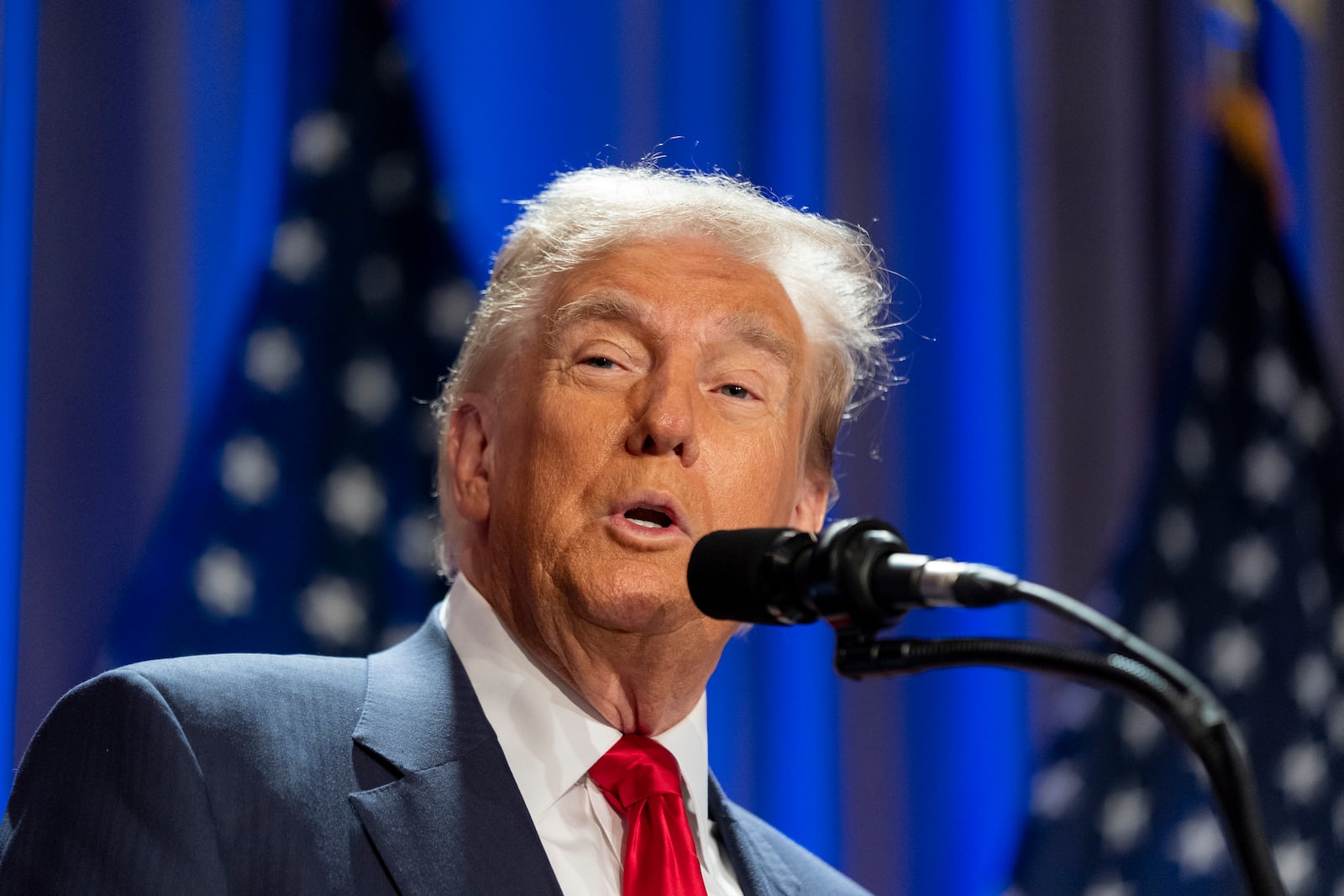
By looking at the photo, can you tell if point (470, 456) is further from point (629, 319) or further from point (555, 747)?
point (555, 747)

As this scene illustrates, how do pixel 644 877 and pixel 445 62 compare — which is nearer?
pixel 644 877

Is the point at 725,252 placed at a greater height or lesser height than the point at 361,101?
lesser

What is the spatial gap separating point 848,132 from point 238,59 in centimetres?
147

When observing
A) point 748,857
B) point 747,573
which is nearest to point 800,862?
point 748,857

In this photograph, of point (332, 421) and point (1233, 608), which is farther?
point (1233, 608)

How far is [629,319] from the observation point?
191cm

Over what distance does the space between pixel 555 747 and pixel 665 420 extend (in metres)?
0.44

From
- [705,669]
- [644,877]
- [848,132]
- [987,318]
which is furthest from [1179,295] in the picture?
[644,877]

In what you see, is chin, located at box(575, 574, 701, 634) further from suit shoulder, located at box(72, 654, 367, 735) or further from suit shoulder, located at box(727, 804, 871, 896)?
suit shoulder, located at box(727, 804, 871, 896)

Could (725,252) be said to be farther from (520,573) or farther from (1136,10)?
(1136,10)

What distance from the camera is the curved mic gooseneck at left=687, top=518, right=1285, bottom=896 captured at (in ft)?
3.16

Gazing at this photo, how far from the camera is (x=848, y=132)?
3.46 meters

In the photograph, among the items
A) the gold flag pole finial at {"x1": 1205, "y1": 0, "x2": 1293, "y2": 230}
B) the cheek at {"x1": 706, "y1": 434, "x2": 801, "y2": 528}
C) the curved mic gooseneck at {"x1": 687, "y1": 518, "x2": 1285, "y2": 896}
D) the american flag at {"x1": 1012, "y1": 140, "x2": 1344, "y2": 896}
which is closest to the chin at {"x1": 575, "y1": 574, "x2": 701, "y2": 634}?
the cheek at {"x1": 706, "y1": 434, "x2": 801, "y2": 528}

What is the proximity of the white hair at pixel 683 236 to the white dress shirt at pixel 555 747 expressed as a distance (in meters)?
0.28
